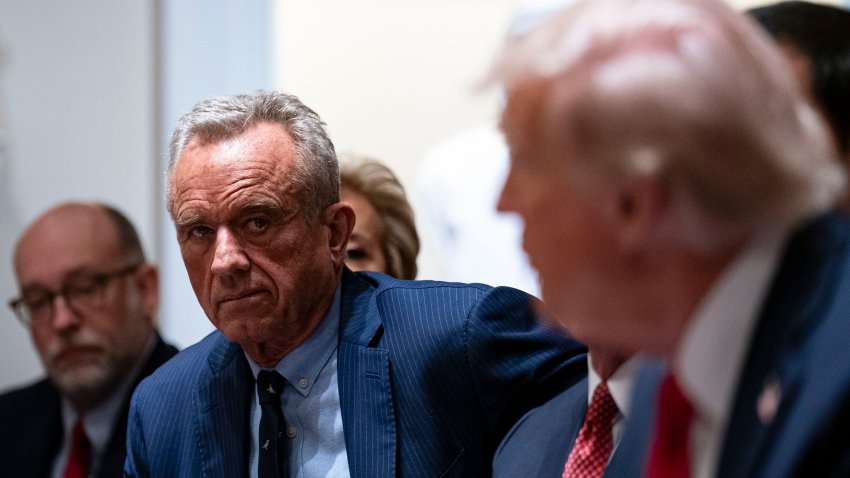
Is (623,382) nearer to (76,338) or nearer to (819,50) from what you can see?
(819,50)

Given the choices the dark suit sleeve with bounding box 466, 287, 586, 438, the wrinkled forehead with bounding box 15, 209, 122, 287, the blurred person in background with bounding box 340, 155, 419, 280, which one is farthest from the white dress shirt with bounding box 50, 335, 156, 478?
the dark suit sleeve with bounding box 466, 287, 586, 438

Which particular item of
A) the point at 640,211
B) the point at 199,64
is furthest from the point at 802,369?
the point at 199,64

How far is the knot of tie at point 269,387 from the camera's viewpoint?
5.73ft

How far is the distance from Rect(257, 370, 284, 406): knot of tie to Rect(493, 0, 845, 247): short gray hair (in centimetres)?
92

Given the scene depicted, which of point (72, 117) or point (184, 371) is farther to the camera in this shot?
point (72, 117)

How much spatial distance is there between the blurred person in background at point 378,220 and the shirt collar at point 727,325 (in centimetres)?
141

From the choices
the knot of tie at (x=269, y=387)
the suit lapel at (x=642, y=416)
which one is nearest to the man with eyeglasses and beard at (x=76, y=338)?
the knot of tie at (x=269, y=387)

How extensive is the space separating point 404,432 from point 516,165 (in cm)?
76

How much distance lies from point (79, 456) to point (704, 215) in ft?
6.70

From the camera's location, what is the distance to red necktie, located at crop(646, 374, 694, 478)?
3.34 feet

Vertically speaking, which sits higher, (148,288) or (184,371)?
(184,371)

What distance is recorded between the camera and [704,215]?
0.93m

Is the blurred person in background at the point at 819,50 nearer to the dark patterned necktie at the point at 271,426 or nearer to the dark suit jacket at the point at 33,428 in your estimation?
the dark patterned necktie at the point at 271,426

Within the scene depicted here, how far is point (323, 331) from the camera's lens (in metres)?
1.79
